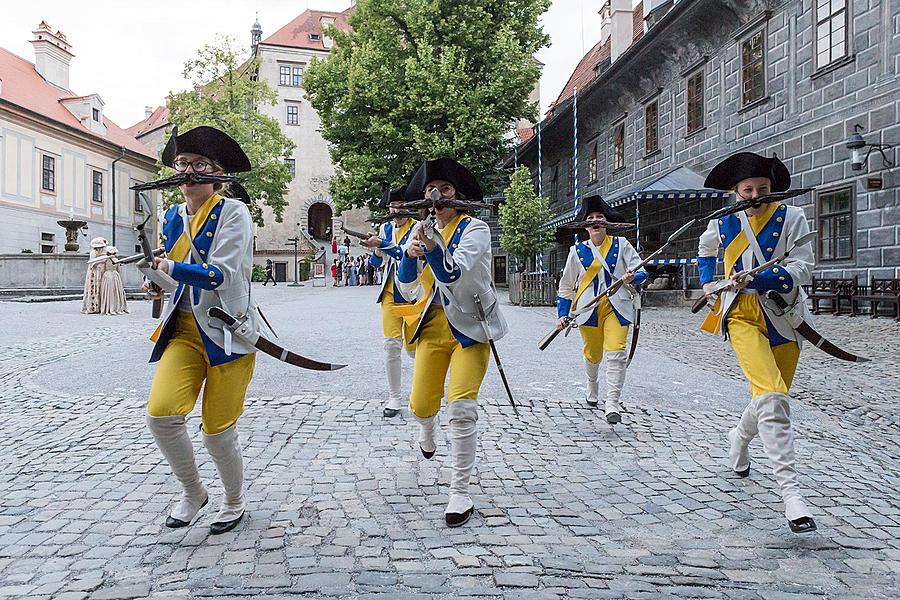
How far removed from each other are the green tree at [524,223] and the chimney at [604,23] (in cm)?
1574

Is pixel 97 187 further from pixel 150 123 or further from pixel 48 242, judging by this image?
pixel 150 123

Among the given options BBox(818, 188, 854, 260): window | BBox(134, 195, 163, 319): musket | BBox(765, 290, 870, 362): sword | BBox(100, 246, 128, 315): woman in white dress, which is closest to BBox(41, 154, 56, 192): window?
BBox(100, 246, 128, 315): woman in white dress

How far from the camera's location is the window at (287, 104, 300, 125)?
6102cm

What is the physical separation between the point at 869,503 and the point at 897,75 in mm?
12420

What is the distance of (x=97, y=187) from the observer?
4575cm

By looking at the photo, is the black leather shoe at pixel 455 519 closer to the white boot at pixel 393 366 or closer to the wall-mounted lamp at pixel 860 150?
the white boot at pixel 393 366

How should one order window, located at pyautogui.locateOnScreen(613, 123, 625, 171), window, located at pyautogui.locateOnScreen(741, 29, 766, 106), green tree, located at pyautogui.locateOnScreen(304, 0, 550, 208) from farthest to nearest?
green tree, located at pyautogui.locateOnScreen(304, 0, 550, 208)
window, located at pyautogui.locateOnScreen(613, 123, 625, 171)
window, located at pyautogui.locateOnScreen(741, 29, 766, 106)

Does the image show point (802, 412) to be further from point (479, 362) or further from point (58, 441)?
point (58, 441)

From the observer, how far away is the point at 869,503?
4363 millimetres

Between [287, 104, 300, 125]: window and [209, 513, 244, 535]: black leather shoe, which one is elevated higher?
[287, 104, 300, 125]: window

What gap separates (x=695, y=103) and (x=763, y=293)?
19327 millimetres

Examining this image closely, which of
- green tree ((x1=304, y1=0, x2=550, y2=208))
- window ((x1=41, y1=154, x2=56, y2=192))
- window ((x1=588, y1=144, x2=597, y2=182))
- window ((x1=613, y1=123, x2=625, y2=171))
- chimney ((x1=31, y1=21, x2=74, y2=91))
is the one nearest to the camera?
window ((x1=613, y1=123, x2=625, y2=171))

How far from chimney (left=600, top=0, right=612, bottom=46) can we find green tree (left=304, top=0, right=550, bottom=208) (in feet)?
21.6

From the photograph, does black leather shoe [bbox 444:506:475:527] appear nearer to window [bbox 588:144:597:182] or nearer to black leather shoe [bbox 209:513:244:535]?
black leather shoe [bbox 209:513:244:535]
